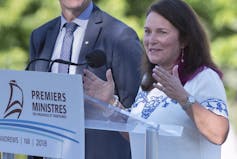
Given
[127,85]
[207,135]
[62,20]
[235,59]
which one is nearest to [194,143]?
[207,135]

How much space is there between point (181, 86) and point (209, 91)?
0.22 meters

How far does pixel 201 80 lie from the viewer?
3.30 meters

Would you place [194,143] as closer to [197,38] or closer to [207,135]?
[207,135]

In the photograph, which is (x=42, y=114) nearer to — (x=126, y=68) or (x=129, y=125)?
(x=129, y=125)

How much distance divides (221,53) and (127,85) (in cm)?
558

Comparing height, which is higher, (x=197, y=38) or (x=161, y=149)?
(x=197, y=38)

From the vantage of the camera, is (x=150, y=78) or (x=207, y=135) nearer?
(x=207, y=135)

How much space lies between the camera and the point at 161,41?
341 centimetres

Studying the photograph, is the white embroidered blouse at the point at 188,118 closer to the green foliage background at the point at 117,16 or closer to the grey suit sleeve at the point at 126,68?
the grey suit sleeve at the point at 126,68

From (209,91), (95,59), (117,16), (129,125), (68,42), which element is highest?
(117,16)

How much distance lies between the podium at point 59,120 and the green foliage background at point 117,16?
5888 millimetres

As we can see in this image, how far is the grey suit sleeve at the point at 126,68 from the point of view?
4.04m

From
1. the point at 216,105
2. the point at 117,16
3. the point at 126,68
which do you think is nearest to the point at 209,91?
the point at 216,105

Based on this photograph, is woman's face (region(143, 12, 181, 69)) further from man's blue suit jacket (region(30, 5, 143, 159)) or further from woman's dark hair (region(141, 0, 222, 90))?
man's blue suit jacket (region(30, 5, 143, 159))
